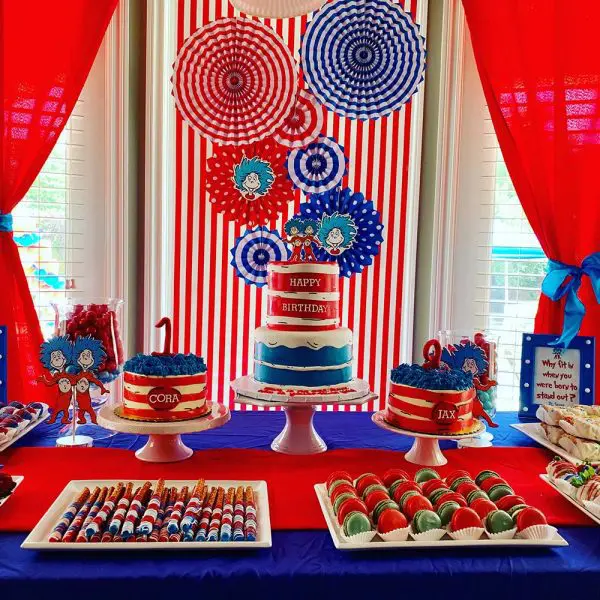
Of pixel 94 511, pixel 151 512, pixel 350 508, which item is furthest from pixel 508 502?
pixel 94 511

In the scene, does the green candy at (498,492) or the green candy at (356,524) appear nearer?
the green candy at (356,524)

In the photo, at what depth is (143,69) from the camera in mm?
2748

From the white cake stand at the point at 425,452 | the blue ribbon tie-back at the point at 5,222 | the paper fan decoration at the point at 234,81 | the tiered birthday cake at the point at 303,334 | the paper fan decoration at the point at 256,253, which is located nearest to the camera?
the white cake stand at the point at 425,452

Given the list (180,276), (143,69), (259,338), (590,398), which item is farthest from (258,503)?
(143,69)

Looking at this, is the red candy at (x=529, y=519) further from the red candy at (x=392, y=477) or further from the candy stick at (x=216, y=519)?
the candy stick at (x=216, y=519)

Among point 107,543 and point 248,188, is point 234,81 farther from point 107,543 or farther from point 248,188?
point 107,543

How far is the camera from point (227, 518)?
1.20 m

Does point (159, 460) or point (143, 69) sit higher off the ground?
point (143, 69)

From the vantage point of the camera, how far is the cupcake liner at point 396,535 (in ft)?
3.74

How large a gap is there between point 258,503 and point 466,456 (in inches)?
24.6

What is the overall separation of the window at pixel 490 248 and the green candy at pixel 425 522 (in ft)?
5.64

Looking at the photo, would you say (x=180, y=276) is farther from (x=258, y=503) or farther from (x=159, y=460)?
(x=258, y=503)

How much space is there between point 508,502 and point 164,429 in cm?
75

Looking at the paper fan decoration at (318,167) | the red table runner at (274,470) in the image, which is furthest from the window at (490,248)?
the red table runner at (274,470)
